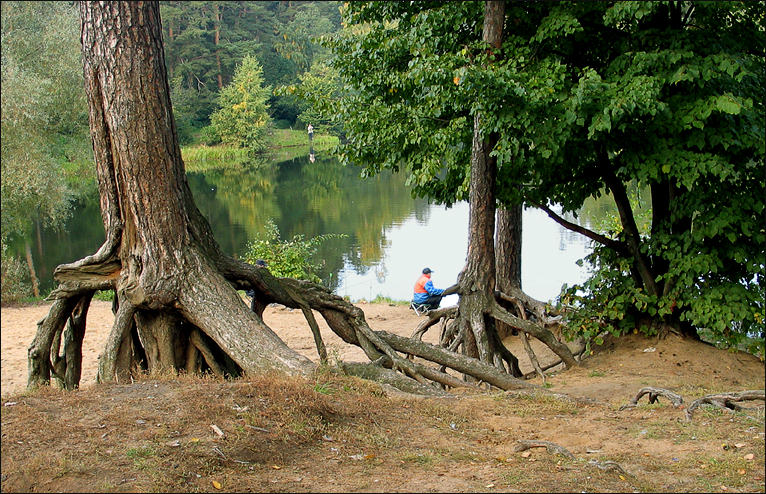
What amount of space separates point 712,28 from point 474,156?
11.1ft

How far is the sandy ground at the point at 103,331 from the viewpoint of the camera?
12391mm

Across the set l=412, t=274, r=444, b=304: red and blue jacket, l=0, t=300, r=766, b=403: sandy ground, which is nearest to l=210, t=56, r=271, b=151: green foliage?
l=412, t=274, r=444, b=304: red and blue jacket

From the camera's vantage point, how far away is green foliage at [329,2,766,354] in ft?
27.3

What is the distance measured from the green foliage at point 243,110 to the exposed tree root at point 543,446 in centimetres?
5448

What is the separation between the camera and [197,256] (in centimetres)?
723

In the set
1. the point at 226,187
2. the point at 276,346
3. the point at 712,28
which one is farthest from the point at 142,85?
the point at 226,187

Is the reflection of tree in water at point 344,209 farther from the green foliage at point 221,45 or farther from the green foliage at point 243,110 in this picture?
the green foliage at point 221,45

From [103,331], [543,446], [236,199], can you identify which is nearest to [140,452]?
[543,446]

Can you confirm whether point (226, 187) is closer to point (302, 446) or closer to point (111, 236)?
point (111, 236)

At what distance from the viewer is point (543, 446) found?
15.9 feet

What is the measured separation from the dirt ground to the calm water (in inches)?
542

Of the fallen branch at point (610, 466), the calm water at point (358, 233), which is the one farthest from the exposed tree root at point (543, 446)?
the calm water at point (358, 233)

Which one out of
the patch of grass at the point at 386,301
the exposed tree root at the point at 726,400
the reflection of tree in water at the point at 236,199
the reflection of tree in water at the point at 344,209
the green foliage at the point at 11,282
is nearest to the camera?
the exposed tree root at the point at 726,400

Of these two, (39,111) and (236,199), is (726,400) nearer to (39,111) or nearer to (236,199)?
(39,111)
